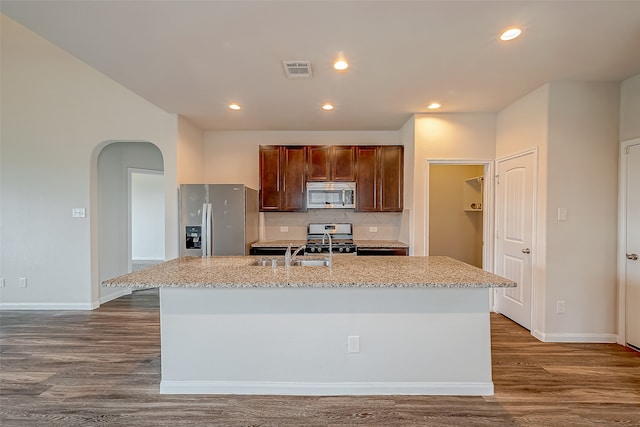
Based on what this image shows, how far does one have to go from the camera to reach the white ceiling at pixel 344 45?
79.0 inches

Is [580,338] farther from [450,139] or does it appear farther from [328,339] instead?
[328,339]

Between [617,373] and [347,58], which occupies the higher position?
[347,58]

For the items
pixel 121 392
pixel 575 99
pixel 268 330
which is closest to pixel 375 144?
pixel 575 99

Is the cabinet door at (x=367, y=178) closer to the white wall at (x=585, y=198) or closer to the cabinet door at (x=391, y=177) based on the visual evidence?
the cabinet door at (x=391, y=177)

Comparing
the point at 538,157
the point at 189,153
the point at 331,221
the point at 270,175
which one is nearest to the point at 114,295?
the point at 189,153

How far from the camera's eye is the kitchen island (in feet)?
7.54

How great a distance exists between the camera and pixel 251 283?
6.82 feet

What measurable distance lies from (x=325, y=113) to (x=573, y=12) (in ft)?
8.70

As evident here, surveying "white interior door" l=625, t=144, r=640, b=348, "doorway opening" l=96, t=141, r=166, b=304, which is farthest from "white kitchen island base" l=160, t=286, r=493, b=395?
"doorway opening" l=96, t=141, r=166, b=304

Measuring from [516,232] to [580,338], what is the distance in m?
1.22

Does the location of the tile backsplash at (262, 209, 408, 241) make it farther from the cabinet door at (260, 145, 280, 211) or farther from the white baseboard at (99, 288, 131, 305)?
the white baseboard at (99, 288, 131, 305)

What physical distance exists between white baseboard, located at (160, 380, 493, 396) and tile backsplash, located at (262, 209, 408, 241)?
2.92 m

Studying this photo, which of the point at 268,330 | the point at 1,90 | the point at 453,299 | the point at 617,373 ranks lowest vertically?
the point at 617,373

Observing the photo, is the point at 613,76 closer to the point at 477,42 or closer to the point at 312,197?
the point at 477,42
